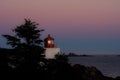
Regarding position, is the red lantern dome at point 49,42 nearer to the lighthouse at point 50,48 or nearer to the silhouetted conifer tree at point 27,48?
the lighthouse at point 50,48

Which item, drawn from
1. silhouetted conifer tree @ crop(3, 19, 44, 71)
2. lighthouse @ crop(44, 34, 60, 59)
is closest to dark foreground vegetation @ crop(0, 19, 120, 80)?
silhouetted conifer tree @ crop(3, 19, 44, 71)

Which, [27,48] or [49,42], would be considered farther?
[49,42]

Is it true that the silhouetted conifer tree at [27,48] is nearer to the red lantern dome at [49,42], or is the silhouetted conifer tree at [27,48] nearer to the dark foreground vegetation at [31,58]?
the dark foreground vegetation at [31,58]

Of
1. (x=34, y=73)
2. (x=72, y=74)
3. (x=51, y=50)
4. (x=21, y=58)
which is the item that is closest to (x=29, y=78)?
(x=34, y=73)

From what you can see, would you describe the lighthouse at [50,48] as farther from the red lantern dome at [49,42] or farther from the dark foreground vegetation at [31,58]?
the dark foreground vegetation at [31,58]

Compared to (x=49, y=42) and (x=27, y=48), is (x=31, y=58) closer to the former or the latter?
(x=27, y=48)

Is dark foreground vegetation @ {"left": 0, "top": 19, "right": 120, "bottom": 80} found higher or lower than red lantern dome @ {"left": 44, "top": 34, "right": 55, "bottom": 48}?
lower

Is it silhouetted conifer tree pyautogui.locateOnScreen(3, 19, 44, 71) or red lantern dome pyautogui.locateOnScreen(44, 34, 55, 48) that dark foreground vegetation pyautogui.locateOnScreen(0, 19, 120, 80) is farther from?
red lantern dome pyautogui.locateOnScreen(44, 34, 55, 48)

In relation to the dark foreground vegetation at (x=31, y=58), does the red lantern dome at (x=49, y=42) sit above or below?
above

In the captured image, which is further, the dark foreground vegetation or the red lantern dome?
the red lantern dome

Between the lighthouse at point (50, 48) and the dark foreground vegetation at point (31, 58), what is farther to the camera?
the lighthouse at point (50, 48)

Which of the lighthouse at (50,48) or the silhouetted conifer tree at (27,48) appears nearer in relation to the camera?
the silhouetted conifer tree at (27,48)

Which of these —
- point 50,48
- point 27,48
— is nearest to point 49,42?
point 50,48

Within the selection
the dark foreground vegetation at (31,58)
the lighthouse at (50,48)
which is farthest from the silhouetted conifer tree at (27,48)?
the lighthouse at (50,48)
